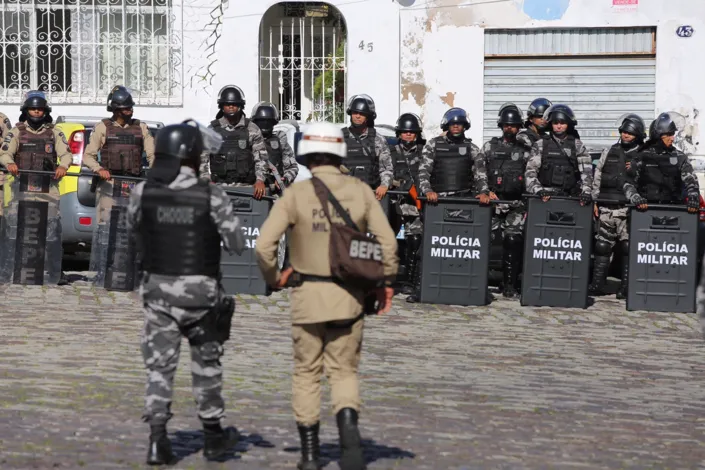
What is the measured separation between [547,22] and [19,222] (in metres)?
10.9

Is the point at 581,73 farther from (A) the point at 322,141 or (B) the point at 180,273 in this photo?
(B) the point at 180,273

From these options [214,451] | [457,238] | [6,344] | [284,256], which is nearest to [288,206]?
[214,451]

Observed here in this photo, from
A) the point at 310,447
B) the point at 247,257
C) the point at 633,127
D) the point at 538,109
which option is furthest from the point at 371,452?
the point at 538,109

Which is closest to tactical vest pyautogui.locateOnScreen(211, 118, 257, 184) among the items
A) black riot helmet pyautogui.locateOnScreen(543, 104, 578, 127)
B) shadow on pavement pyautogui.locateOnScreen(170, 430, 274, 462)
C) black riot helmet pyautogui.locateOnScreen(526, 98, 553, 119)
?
black riot helmet pyautogui.locateOnScreen(543, 104, 578, 127)

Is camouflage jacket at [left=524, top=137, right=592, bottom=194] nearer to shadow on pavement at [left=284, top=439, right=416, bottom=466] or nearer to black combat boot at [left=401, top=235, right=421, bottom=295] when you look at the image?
black combat boot at [left=401, top=235, right=421, bottom=295]

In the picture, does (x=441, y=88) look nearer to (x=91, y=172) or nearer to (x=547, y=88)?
(x=547, y=88)

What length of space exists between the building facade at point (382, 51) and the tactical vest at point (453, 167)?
856 centimetres

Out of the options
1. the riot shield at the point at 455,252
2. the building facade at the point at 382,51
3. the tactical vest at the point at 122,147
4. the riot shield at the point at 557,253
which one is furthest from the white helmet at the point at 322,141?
the building facade at the point at 382,51

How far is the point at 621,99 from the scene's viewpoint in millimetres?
22469

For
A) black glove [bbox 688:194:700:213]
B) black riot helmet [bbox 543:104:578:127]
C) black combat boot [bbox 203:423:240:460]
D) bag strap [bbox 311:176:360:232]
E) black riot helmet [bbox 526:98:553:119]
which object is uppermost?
black riot helmet [bbox 526:98:553:119]

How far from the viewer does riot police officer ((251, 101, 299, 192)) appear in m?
13.9

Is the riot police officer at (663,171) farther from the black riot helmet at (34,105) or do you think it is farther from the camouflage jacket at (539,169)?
the black riot helmet at (34,105)

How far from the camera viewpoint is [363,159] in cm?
1359

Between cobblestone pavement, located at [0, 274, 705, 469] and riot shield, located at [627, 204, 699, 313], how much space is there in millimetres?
241
